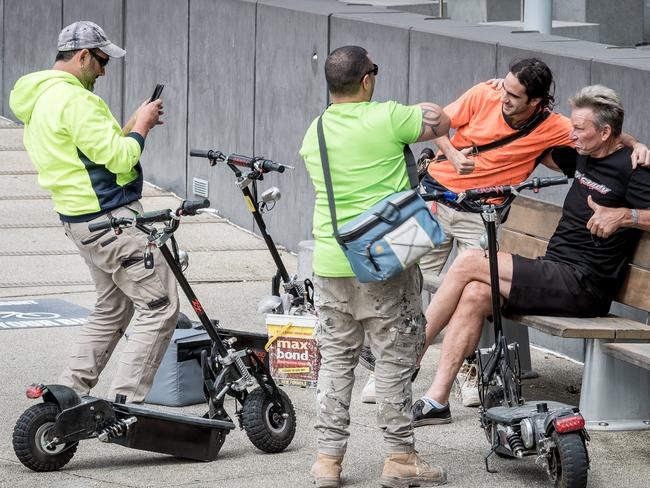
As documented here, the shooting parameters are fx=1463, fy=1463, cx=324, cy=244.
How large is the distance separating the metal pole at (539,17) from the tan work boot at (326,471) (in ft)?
17.8

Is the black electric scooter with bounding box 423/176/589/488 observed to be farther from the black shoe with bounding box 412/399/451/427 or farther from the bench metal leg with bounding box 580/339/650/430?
the bench metal leg with bounding box 580/339/650/430

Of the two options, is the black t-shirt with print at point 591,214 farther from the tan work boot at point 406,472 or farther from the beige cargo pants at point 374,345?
the tan work boot at point 406,472

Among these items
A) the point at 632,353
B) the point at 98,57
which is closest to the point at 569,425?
the point at 632,353

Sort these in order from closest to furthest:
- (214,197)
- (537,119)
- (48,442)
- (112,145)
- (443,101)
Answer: (48,442)
(112,145)
(537,119)
(443,101)
(214,197)

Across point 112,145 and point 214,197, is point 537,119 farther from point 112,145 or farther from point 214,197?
point 214,197

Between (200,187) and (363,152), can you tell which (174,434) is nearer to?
(363,152)

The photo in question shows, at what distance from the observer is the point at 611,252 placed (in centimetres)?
673

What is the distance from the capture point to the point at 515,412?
6.05 meters

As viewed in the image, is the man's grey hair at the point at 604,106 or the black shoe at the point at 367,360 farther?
the black shoe at the point at 367,360

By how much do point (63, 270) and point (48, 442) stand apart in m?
4.51

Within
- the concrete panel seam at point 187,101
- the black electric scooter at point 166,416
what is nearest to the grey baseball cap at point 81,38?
the black electric scooter at point 166,416

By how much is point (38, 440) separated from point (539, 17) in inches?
230

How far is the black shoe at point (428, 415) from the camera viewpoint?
6.81m

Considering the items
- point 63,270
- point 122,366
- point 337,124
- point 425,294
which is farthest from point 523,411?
point 63,270
